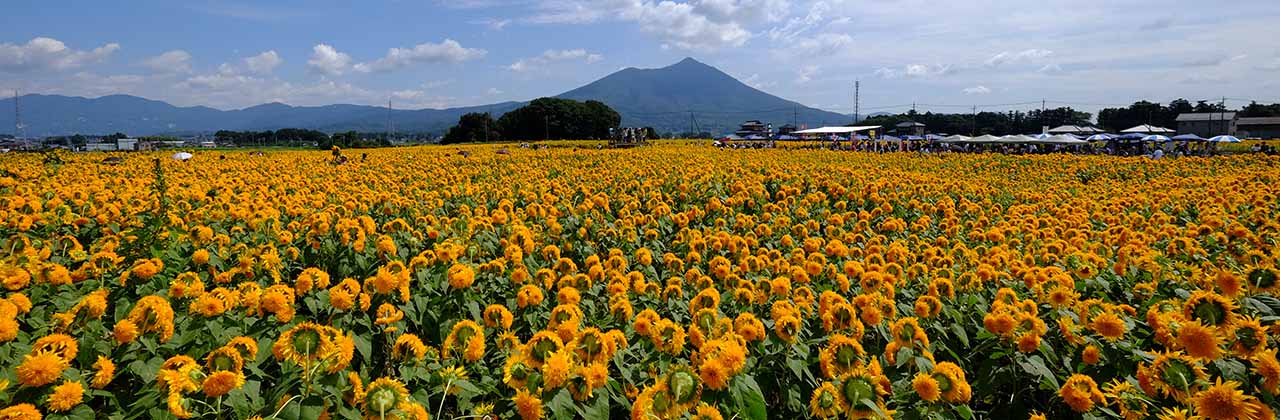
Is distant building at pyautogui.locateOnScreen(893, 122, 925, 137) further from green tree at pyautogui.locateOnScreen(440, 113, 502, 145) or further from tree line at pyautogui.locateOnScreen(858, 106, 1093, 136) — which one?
green tree at pyautogui.locateOnScreen(440, 113, 502, 145)

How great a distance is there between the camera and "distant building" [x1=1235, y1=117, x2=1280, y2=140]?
7338 centimetres

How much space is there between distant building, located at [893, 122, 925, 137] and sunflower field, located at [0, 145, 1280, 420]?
76979mm

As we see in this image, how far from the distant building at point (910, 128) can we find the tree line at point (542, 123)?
3750 cm

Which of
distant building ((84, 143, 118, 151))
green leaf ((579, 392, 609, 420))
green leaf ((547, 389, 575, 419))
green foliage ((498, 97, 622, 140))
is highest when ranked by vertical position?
green foliage ((498, 97, 622, 140))

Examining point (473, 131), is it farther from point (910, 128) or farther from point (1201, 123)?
point (1201, 123)

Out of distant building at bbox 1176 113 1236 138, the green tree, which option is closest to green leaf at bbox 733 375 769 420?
the green tree

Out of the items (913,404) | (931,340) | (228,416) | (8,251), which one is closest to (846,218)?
(931,340)

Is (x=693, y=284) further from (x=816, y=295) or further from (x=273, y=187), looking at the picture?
(x=273, y=187)

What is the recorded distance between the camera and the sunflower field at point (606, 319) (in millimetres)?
2002

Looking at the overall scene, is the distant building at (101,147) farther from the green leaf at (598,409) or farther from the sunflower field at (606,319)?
the green leaf at (598,409)

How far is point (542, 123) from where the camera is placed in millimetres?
79125

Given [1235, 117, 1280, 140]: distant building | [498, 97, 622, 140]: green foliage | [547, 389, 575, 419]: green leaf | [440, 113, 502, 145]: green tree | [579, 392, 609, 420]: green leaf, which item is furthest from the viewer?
[498, 97, 622, 140]: green foliage

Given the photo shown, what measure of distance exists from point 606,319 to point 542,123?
77.6 m

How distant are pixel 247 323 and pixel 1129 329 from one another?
3941mm
